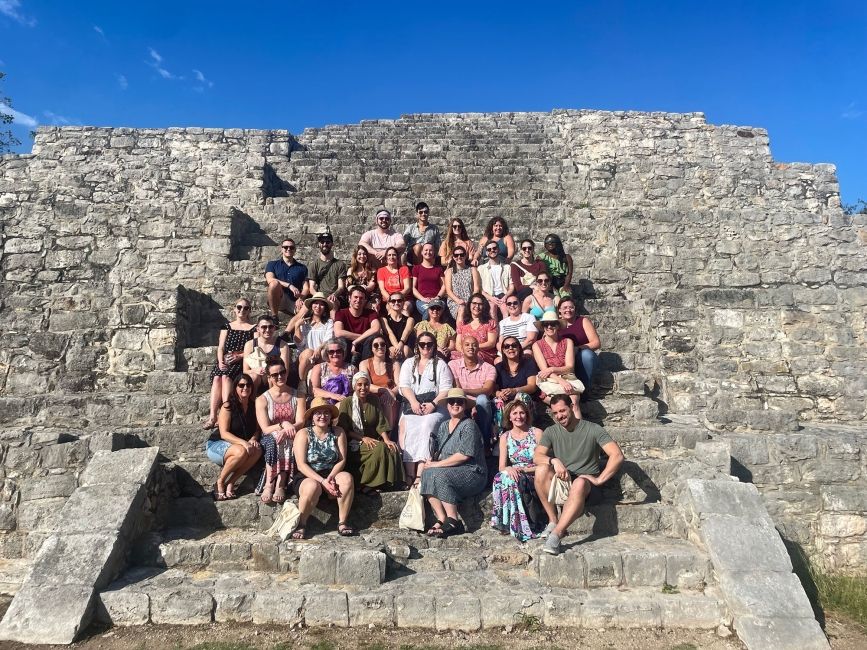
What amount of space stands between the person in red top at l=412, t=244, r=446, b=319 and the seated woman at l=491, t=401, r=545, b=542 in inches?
91.2

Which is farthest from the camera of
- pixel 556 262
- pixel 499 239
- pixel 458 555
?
pixel 499 239

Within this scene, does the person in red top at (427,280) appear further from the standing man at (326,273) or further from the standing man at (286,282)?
the standing man at (286,282)

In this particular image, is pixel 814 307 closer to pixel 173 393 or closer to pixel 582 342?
pixel 582 342

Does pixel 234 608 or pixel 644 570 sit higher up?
pixel 644 570

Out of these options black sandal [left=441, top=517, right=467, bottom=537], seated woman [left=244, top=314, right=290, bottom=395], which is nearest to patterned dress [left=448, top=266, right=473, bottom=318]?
seated woman [left=244, top=314, right=290, bottom=395]

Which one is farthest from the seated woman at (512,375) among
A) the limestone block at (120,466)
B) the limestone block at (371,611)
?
the limestone block at (120,466)

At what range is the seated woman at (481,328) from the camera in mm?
5836

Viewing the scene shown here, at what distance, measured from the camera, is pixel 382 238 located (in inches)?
305

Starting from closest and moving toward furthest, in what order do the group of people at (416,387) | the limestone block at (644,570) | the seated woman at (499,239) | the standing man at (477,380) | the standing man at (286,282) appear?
the limestone block at (644,570)
the group of people at (416,387)
the standing man at (477,380)
the standing man at (286,282)
the seated woman at (499,239)

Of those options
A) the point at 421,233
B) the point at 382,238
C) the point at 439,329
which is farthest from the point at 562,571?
the point at 421,233

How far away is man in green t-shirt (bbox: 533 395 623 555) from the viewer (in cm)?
439

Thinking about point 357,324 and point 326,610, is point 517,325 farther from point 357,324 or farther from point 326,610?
point 326,610

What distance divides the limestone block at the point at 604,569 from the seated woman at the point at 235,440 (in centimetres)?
294

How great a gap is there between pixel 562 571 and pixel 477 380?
1.97 meters
